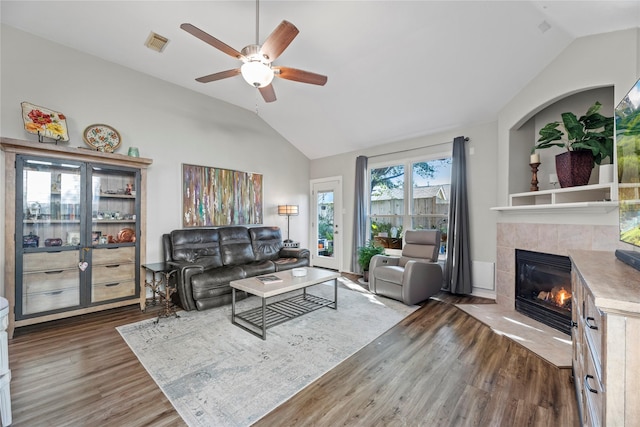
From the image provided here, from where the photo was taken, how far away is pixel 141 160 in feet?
11.1

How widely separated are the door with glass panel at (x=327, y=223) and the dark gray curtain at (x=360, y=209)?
507 millimetres

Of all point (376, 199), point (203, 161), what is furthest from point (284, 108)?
point (376, 199)

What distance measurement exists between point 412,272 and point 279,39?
2964 mm

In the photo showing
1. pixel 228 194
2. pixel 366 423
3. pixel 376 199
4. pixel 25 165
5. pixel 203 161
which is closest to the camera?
pixel 366 423

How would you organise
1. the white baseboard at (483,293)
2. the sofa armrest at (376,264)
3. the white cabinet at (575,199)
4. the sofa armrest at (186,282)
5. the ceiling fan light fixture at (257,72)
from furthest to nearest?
1. the sofa armrest at (376,264)
2. the white baseboard at (483,293)
3. the sofa armrest at (186,282)
4. the white cabinet at (575,199)
5. the ceiling fan light fixture at (257,72)

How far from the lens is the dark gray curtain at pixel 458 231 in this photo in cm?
399

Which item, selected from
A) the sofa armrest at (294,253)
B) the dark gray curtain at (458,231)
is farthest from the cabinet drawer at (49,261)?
the dark gray curtain at (458,231)

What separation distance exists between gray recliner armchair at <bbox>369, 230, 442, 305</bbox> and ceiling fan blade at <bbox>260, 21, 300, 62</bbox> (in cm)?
286

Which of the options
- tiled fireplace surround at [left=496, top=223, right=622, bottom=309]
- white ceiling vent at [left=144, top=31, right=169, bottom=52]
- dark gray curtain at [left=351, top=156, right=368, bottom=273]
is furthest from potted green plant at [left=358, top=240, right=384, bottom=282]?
white ceiling vent at [left=144, top=31, right=169, bottom=52]

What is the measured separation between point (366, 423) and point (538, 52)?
Result: 3851 millimetres

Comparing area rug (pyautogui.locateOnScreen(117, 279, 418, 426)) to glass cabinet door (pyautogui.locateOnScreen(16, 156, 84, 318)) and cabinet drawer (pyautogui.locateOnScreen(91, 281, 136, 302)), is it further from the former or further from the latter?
glass cabinet door (pyautogui.locateOnScreen(16, 156, 84, 318))

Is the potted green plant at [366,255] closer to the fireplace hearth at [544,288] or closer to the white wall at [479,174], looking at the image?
the white wall at [479,174]

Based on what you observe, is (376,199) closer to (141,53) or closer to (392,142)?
(392,142)

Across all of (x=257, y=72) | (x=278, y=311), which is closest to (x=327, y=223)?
(x=278, y=311)
